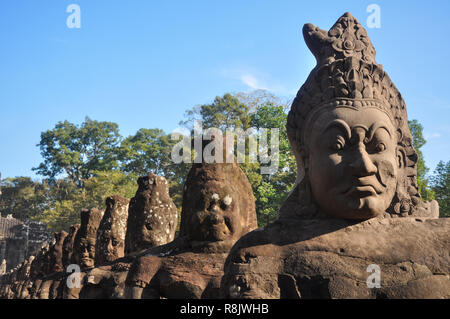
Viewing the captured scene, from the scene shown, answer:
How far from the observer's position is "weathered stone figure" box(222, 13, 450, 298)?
13.0 feet

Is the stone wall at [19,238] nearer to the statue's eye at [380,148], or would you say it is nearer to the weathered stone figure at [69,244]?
the weathered stone figure at [69,244]

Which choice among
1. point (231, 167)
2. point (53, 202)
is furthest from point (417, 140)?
point (53, 202)

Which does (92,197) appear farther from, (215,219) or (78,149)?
(215,219)

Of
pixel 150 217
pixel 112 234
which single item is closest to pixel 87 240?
pixel 112 234

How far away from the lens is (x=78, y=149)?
43000mm

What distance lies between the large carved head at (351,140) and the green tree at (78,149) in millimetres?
36587

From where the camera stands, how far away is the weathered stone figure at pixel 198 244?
5.98m

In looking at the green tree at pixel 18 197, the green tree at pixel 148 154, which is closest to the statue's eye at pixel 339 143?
the green tree at pixel 148 154

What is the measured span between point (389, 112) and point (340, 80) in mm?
553

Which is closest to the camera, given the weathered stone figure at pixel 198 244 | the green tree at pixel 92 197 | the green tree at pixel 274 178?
the weathered stone figure at pixel 198 244

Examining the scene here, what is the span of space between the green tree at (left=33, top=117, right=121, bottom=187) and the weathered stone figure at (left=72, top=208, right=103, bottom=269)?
90.2 ft

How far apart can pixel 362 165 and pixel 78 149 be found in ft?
136
